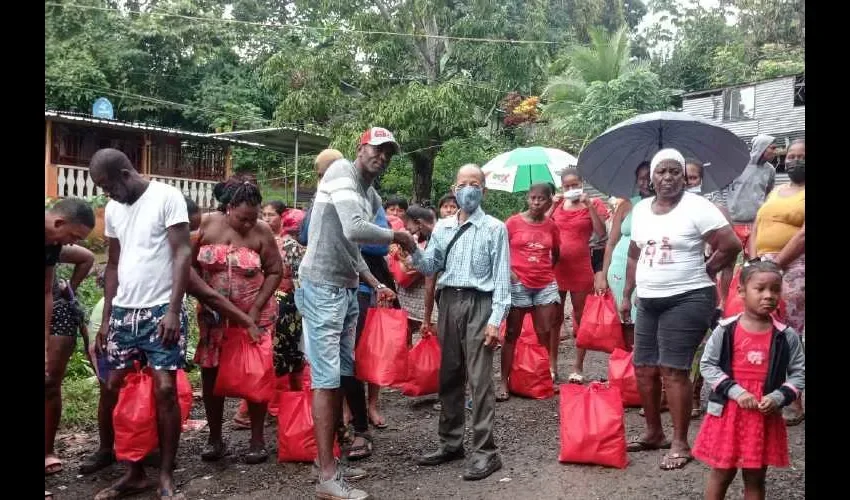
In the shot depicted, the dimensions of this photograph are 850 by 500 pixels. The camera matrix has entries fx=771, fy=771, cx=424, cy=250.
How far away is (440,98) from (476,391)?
39.5 ft

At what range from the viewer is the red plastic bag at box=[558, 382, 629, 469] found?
4492mm

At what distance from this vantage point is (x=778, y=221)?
192 inches

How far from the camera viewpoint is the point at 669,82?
26.2 m

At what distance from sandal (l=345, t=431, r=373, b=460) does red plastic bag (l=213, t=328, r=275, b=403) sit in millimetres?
668

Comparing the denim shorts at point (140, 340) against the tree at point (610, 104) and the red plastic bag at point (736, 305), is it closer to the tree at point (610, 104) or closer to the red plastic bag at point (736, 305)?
the red plastic bag at point (736, 305)

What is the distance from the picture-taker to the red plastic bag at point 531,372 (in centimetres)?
629

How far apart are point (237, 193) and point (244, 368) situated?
1074 mm

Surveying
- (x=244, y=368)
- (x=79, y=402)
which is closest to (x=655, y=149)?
(x=244, y=368)

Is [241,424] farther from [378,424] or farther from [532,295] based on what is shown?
[532,295]

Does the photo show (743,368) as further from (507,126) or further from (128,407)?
(507,126)

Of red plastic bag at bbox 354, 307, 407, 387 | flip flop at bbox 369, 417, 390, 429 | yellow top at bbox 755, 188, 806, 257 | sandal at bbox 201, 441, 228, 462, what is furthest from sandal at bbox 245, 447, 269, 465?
yellow top at bbox 755, 188, 806, 257

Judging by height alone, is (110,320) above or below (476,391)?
above
